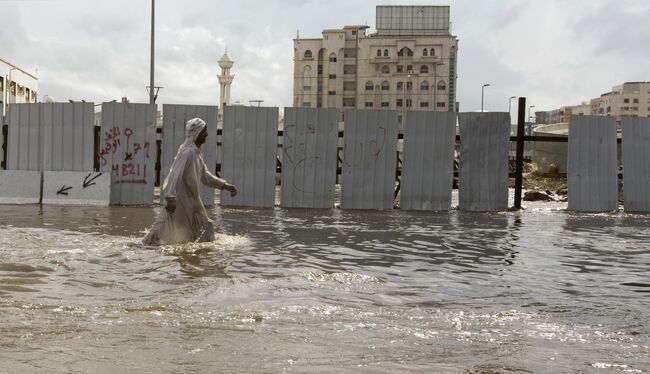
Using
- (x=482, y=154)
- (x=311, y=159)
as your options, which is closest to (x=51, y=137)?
(x=311, y=159)

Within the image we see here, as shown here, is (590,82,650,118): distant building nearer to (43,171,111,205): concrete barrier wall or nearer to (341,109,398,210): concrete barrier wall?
(341,109,398,210): concrete barrier wall

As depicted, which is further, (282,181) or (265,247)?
(282,181)

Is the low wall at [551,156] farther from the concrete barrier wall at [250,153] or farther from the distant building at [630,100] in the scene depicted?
the distant building at [630,100]

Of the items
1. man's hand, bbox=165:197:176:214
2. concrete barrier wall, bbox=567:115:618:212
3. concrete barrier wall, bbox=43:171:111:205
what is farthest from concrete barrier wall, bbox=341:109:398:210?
man's hand, bbox=165:197:176:214

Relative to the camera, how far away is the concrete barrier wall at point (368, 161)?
49.5 ft

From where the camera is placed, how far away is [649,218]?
48.3ft

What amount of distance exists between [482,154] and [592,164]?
2.55 m

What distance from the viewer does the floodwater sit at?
13.6 ft

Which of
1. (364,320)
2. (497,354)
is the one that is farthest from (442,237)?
(497,354)

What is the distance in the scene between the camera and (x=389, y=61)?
108 metres

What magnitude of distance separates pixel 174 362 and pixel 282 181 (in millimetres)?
11194

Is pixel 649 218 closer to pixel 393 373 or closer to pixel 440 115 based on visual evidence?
pixel 440 115

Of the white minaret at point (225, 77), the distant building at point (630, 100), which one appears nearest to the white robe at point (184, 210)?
the white minaret at point (225, 77)

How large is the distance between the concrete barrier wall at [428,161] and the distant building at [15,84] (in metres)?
62.9
